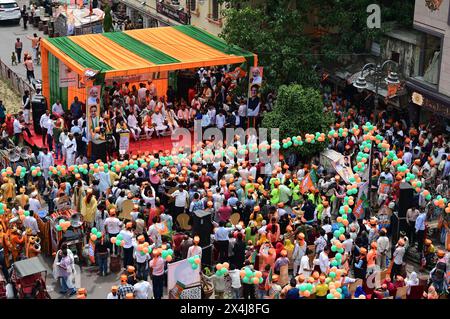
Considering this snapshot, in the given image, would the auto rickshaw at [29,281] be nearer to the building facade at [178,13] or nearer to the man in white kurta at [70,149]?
the man in white kurta at [70,149]

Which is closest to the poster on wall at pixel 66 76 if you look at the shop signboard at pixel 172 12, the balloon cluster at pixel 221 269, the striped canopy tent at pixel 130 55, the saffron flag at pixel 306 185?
the striped canopy tent at pixel 130 55

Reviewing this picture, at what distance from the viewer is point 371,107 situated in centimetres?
2734

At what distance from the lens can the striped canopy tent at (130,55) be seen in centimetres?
2553

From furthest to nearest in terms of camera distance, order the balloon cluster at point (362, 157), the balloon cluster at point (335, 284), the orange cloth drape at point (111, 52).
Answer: the orange cloth drape at point (111, 52)
the balloon cluster at point (362, 157)
the balloon cluster at point (335, 284)

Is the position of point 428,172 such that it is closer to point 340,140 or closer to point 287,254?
point 340,140

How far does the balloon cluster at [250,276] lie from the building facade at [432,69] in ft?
34.4

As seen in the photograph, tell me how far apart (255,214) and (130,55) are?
9700 mm

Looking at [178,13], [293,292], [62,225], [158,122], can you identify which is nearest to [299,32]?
[158,122]

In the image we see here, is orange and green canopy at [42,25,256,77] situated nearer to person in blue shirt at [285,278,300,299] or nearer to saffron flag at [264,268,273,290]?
saffron flag at [264,268,273,290]

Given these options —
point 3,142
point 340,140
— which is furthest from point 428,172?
point 3,142

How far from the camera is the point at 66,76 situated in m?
27.0

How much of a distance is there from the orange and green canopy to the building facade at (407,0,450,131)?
5466 mm

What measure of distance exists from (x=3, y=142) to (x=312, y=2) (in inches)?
453

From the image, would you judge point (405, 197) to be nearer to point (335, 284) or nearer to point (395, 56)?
point (335, 284)
